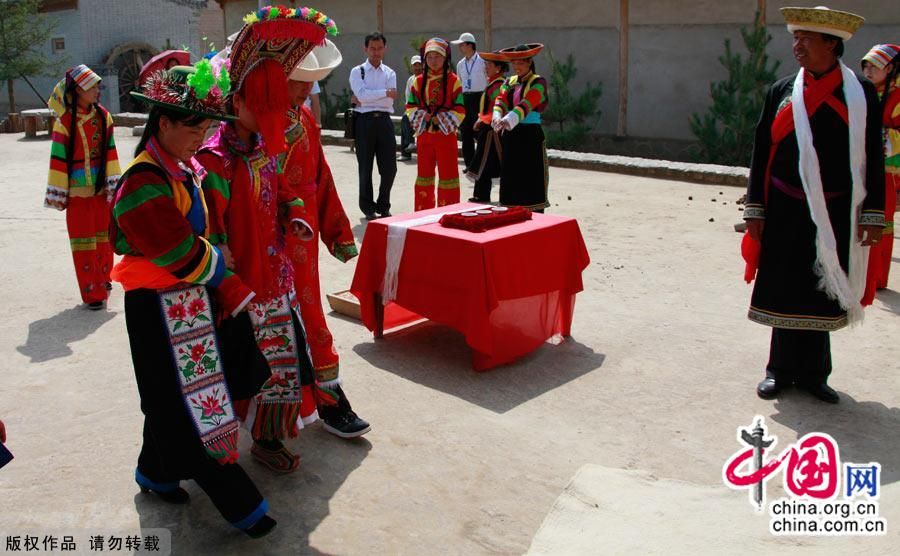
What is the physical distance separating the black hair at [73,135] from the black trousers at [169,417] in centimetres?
335

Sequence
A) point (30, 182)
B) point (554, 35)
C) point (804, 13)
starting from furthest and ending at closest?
point (554, 35) < point (30, 182) < point (804, 13)

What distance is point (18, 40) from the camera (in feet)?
74.8

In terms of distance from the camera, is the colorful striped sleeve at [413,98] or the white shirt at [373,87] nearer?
the colorful striped sleeve at [413,98]

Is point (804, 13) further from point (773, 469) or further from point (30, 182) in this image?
point (30, 182)

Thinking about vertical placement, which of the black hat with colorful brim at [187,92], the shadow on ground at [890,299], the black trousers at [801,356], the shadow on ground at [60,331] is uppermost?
the black hat with colorful brim at [187,92]

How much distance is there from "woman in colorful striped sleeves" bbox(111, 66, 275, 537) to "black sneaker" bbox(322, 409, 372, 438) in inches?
32.0

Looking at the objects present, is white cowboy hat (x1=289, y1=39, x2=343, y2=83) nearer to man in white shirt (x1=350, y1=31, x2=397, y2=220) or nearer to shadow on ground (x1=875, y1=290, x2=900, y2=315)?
shadow on ground (x1=875, y1=290, x2=900, y2=315)

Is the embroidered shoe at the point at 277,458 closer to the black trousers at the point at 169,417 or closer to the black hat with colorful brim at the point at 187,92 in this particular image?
the black trousers at the point at 169,417

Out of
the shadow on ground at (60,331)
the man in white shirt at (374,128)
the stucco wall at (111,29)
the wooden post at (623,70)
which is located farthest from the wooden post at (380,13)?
the shadow on ground at (60,331)

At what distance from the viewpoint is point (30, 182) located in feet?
38.2

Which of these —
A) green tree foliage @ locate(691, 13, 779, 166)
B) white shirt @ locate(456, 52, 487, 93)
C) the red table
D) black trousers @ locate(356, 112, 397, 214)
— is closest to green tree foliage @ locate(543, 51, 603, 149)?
green tree foliage @ locate(691, 13, 779, 166)

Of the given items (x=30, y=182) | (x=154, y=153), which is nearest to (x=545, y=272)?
(x=154, y=153)

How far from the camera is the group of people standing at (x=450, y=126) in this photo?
24.3 ft

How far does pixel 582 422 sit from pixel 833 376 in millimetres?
1506
